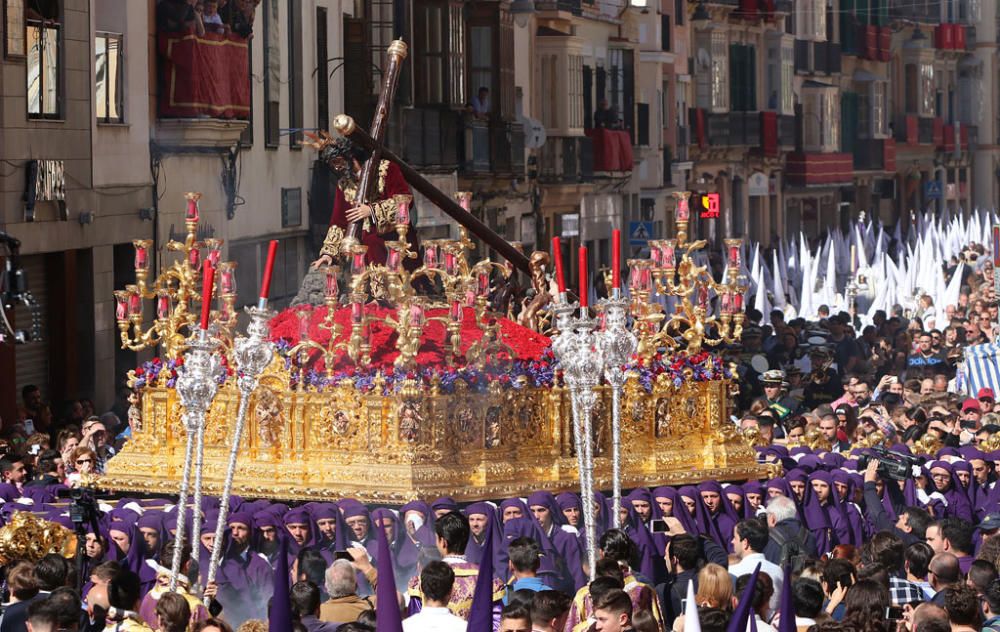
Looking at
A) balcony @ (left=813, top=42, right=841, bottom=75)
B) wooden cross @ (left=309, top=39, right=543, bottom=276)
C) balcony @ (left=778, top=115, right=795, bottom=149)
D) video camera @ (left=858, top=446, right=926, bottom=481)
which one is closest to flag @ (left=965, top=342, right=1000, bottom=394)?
wooden cross @ (left=309, top=39, right=543, bottom=276)

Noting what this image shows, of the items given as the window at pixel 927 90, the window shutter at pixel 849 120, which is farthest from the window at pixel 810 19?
the window at pixel 927 90

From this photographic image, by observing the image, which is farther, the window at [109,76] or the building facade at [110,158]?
the window at [109,76]

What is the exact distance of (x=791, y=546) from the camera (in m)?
13.9

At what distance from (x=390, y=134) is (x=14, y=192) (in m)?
Result: 10.5

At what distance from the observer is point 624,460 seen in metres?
16.6

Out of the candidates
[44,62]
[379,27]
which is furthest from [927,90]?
[44,62]

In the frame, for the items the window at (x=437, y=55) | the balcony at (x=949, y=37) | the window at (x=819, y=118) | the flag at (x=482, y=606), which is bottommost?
the flag at (x=482, y=606)

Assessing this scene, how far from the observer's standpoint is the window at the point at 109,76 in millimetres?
23344

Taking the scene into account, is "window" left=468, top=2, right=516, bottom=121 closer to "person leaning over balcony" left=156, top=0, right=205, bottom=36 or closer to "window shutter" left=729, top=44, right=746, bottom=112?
"person leaning over balcony" left=156, top=0, right=205, bottom=36

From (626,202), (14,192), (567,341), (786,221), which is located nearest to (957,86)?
(786,221)

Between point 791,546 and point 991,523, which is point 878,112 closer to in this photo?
point 991,523

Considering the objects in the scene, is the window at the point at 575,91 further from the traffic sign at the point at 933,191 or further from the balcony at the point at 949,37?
the balcony at the point at 949,37

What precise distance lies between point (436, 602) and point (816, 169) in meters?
49.8

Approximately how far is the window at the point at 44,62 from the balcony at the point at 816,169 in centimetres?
3832
